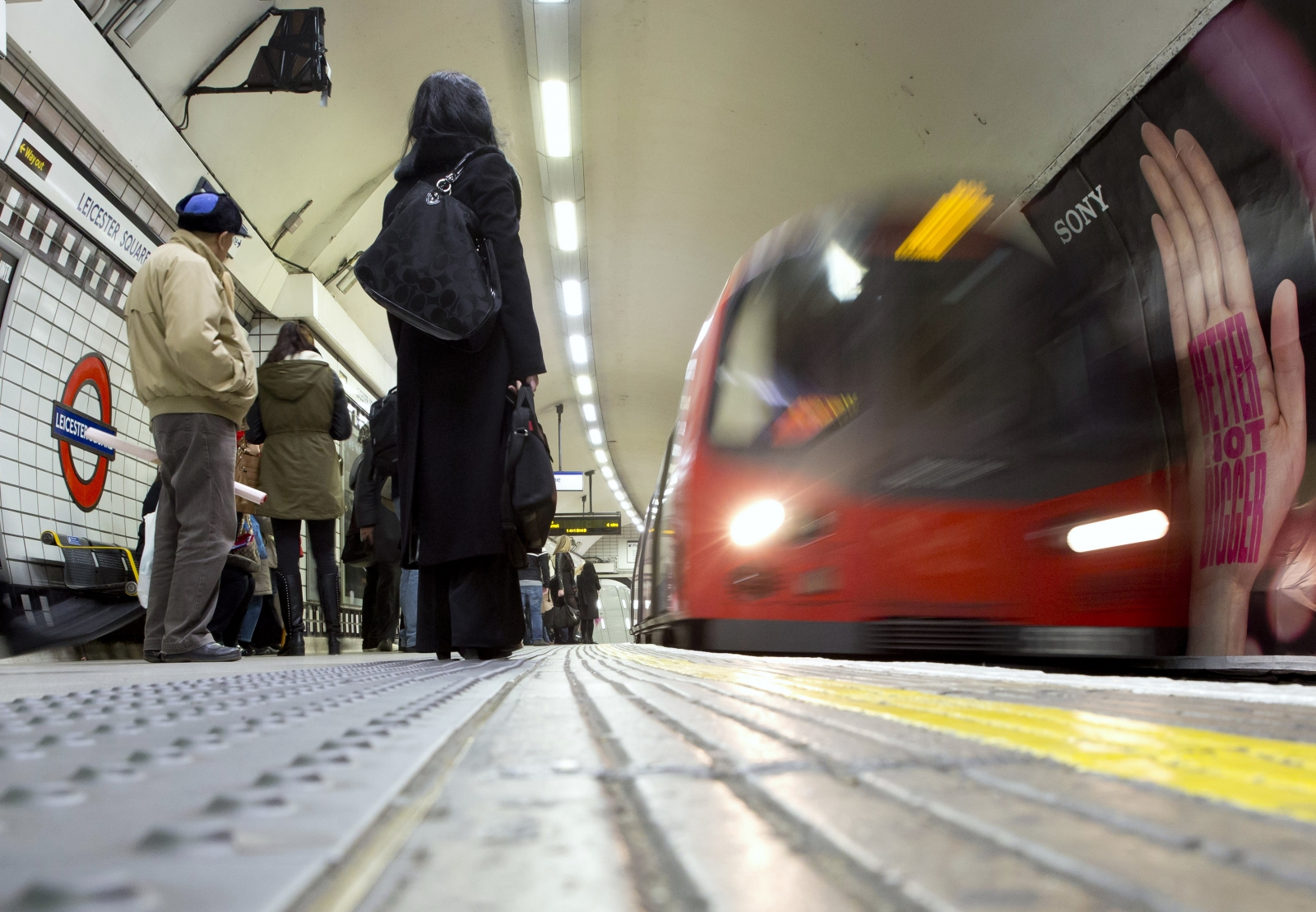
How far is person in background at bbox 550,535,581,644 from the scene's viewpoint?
1393cm

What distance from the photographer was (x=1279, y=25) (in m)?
3.41

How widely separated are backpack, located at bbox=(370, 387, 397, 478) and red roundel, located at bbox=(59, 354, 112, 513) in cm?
164

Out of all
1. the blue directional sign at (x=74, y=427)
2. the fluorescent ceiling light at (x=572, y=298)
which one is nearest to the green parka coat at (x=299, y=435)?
the blue directional sign at (x=74, y=427)

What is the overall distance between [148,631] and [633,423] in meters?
15.9

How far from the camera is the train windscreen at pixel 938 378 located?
3.00 meters

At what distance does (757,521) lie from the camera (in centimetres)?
321

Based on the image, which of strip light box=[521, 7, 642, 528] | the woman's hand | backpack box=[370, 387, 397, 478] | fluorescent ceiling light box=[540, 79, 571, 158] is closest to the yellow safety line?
the woman's hand

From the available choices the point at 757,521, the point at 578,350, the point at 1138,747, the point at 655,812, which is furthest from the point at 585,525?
the point at 655,812

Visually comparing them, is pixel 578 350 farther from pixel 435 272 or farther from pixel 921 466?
pixel 435 272

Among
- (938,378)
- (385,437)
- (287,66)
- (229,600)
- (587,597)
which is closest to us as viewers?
(938,378)

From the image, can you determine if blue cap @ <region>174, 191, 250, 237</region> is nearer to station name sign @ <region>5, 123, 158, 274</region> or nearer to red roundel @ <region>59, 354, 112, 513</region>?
station name sign @ <region>5, 123, 158, 274</region>

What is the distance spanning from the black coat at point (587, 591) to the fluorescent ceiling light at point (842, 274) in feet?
43.7

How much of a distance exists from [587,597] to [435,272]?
14.9 m

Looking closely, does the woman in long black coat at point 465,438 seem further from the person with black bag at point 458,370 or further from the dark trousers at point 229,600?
the dark trousers at point 229,600
